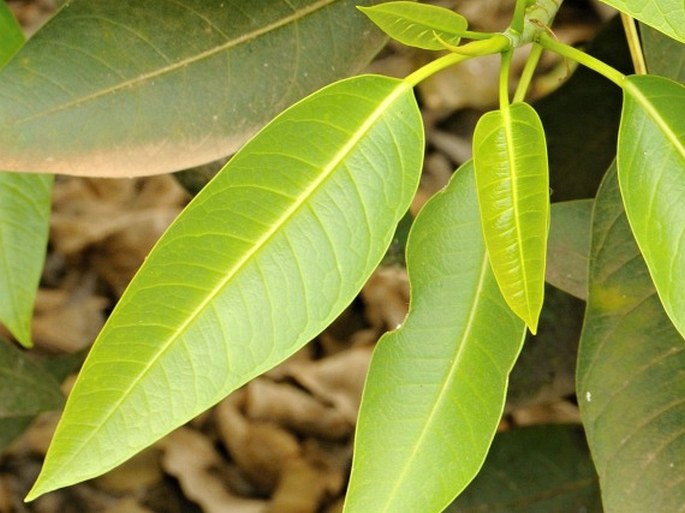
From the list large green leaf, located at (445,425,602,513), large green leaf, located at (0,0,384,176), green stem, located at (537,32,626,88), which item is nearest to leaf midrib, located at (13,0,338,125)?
large green leaf, located at (0,0,384,176)

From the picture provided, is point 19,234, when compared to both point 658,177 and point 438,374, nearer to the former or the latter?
point 438,374

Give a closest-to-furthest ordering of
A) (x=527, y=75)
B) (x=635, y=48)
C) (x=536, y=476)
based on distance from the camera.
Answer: (x=527, y=75), (x=635, y=48), (x=536, y=476)

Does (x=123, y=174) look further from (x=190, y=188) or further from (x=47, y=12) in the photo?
(x=47, y=12)

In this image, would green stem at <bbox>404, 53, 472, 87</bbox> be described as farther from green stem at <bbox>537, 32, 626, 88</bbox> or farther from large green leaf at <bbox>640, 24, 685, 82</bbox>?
large green leaf at <bbox>640, 24, 685, 82</bbox>

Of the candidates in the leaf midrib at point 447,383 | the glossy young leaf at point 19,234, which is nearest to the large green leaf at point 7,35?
the glossy young leaf at point 19,234

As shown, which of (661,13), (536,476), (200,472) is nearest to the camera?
(661,13)

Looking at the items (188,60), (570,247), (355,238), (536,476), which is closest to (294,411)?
(536,476)
